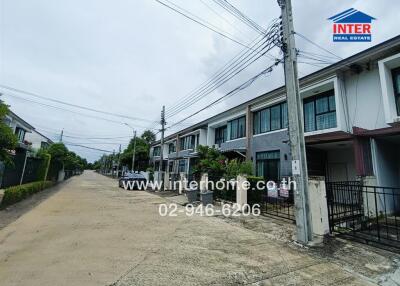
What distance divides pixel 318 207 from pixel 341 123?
6.01 metres

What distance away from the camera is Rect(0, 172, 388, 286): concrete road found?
12.9ft

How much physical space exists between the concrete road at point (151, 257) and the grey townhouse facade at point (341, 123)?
6728 mm

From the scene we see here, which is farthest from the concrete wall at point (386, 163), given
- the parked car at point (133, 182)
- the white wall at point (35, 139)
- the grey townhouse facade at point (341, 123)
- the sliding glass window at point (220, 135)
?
the white wall at point (35, 139)

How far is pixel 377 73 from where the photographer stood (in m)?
10.3

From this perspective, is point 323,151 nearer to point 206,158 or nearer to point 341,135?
point 341,135

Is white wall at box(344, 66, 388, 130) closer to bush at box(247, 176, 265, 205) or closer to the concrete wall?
the concrete wall

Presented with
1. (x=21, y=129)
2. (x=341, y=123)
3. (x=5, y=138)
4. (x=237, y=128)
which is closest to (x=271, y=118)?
(x=237, y=128)

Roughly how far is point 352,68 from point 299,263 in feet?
32.9

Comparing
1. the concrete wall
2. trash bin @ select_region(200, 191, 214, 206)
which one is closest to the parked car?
trash bin @ select_region(200, 191, 214, 206)

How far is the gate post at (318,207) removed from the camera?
664cm

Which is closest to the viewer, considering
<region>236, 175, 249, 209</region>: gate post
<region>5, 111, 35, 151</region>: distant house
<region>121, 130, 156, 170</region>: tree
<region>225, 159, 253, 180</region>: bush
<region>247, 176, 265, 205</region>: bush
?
<region>236, 175, 249, 209</region>: gate post

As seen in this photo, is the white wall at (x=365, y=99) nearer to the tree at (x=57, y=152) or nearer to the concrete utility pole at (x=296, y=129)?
the concrete utility pole at (x=296, y=129)

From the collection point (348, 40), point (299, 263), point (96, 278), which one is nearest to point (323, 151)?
point (348, 40)

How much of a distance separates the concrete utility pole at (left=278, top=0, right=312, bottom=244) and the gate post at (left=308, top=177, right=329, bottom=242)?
56 cm
